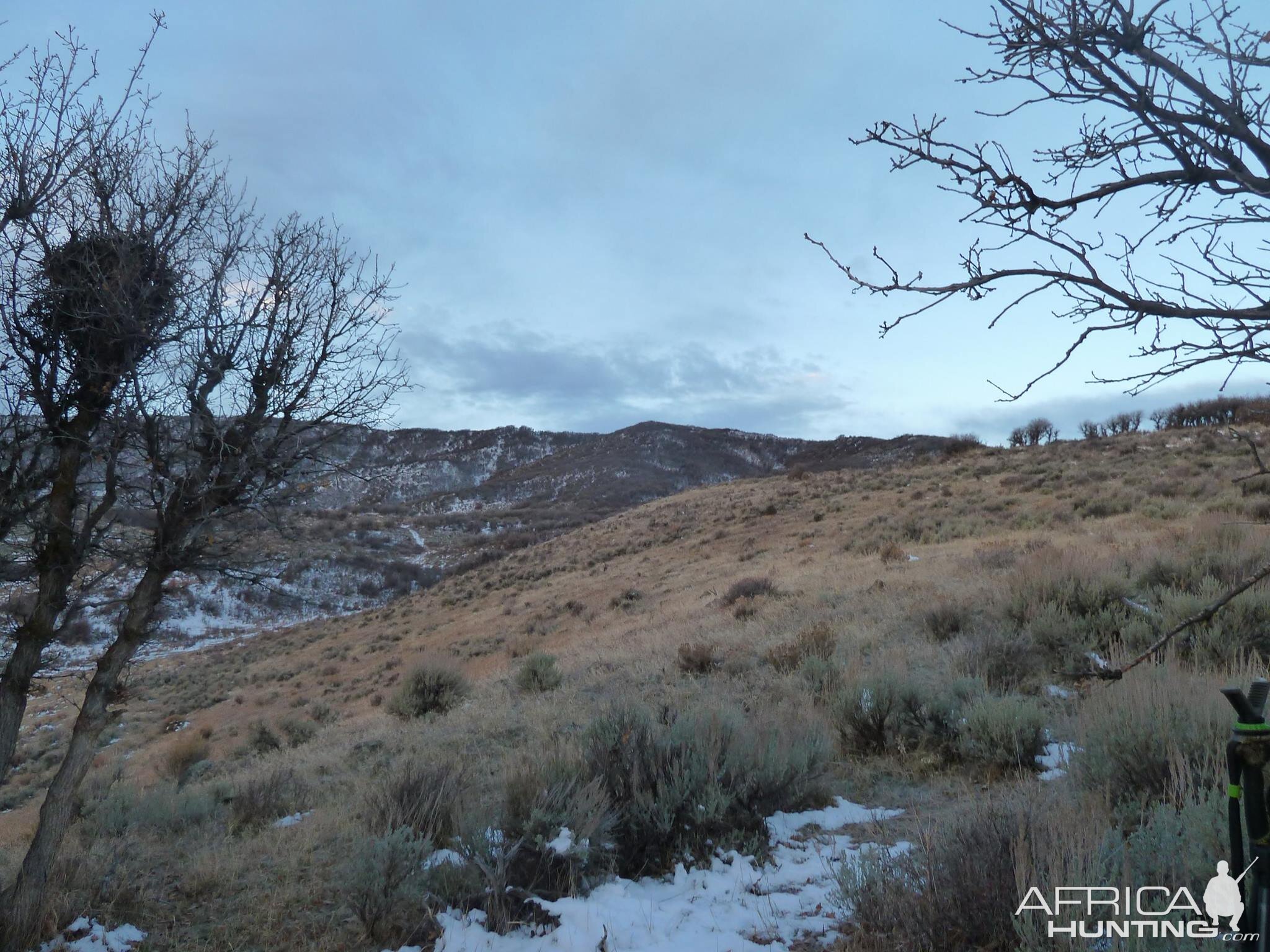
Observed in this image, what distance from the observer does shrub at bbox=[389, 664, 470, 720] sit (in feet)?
37.9

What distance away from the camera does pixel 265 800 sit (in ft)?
21.4

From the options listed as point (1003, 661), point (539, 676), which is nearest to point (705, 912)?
point (1003, 661)

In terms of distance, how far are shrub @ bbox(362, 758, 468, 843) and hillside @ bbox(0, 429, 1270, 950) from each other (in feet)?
0.17

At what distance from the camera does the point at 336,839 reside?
5.25 meters

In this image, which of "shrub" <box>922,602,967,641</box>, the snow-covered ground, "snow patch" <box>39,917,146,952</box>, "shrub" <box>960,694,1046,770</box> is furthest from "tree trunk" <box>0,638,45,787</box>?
"shrub" <box>922,602,967,641</box>

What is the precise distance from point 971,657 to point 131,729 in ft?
76.5

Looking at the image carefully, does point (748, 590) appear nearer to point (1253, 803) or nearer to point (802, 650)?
point (802, 650)

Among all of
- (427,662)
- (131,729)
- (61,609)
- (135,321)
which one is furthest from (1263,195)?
(131,729)

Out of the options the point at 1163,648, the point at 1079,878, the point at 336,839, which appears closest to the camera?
the point at 1079,878

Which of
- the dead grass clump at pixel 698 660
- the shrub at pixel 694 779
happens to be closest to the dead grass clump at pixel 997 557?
the dead grass clump at pixel 698 660

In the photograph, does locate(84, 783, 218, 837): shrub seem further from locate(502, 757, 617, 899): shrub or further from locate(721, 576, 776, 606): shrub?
locate(721, 576, 776, 606): shrub

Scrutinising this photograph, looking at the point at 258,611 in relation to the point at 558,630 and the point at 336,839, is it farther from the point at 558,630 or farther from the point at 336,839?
the point at 336,839

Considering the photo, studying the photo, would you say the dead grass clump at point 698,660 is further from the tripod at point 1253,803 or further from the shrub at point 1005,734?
the tripod at point 1253,803

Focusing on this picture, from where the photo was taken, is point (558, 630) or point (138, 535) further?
point (558, 630)
